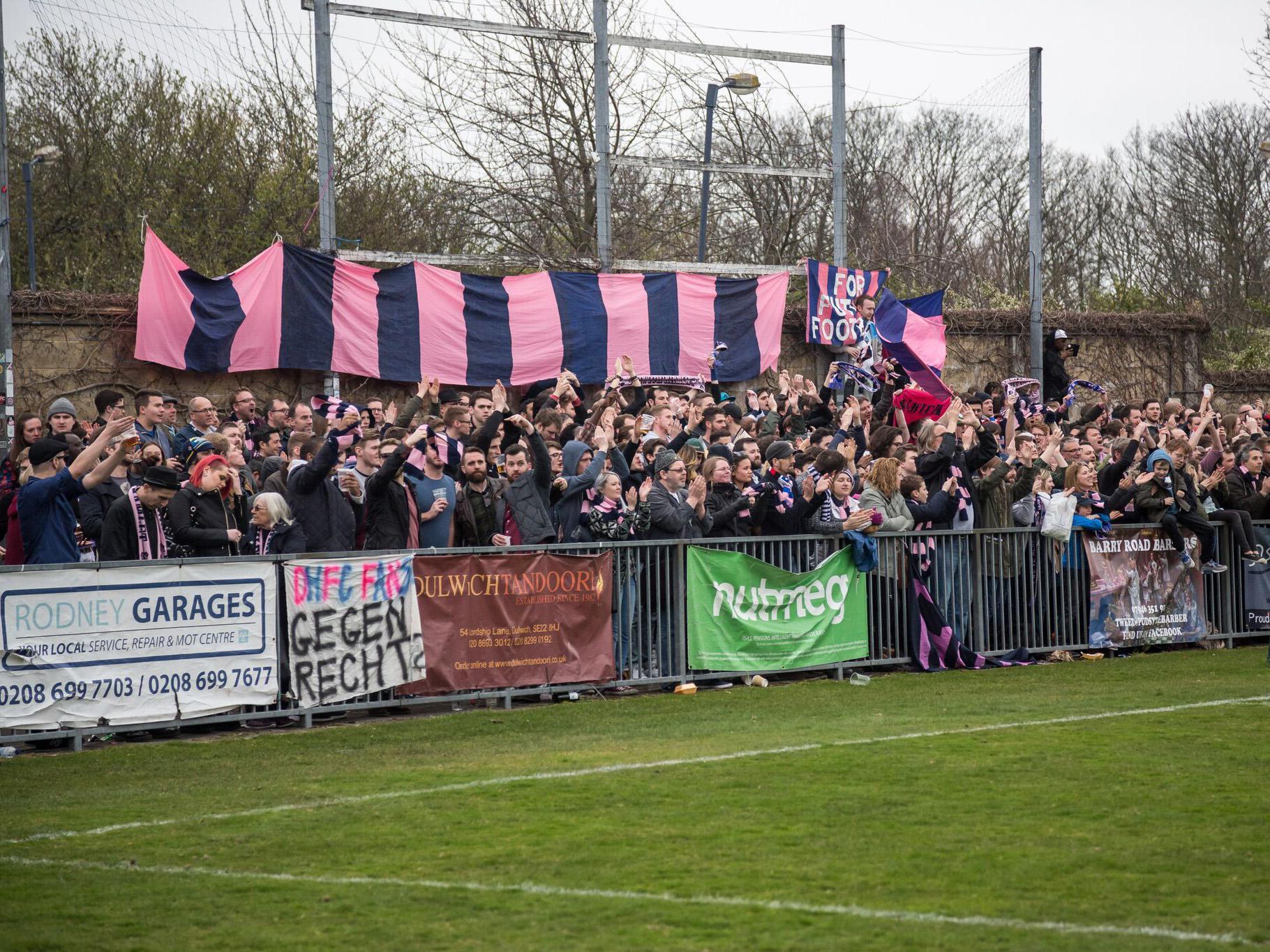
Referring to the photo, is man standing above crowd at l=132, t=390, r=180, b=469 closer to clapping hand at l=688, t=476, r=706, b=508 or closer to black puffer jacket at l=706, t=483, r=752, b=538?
clapping hand at l=688, t=476, r=706, b=508

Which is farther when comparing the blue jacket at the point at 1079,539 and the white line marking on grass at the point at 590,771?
the blue jacket at the point at 1079,539

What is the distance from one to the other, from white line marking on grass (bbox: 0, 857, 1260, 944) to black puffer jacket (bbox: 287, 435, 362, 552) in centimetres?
567

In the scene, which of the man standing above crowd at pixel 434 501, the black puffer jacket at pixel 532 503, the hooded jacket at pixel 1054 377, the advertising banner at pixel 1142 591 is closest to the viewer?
the man standing above crowd at pixel 434 501

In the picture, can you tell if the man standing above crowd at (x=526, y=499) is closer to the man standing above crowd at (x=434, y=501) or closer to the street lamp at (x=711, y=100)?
the man standing above crowd at (x=434, y=501)

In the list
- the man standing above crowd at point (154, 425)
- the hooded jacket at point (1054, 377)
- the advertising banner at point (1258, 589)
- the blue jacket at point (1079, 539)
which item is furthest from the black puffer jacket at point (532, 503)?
the hooded jacket at point (1054, 377)

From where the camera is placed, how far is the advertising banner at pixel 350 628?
41.2 ft

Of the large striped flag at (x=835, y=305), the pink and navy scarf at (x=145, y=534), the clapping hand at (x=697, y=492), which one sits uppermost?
the large striped flag at (x=835, y=305)

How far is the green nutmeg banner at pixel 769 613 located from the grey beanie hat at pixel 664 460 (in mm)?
832

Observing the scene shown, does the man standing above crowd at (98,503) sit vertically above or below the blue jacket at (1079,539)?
above

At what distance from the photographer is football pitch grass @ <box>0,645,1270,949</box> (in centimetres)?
631

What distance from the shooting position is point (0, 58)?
18.2 m

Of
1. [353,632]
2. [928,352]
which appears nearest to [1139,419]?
[928,352]

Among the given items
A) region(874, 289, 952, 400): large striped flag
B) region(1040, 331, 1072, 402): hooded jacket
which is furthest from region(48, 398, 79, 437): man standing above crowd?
region(1040, 331, 1072, 402): hooded jacket

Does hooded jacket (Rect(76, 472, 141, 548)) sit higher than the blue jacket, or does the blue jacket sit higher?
hooded jacket (Rect(76, 472, 141, 548))
